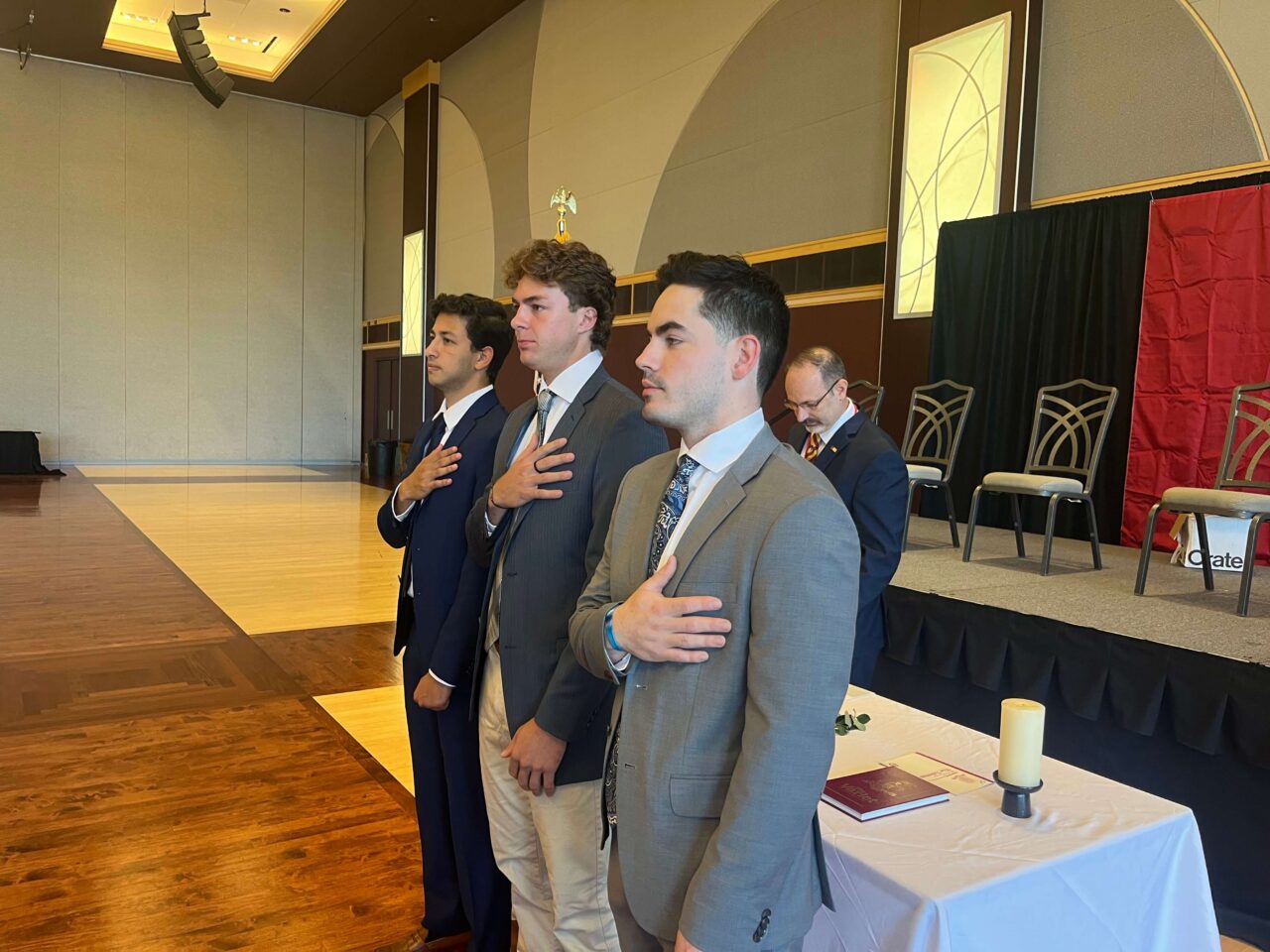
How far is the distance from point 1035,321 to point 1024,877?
16.5 feet

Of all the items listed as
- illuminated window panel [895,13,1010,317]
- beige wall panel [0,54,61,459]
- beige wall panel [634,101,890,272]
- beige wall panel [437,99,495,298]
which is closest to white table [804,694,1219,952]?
illuminated window panel [895,13,1010,317]

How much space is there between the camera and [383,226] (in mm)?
15781

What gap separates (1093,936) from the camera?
1339 millimetres

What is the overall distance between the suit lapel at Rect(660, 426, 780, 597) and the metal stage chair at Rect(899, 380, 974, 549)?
3.91m

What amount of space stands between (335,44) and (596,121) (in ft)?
16.9

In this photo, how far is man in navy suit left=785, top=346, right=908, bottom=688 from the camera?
2980mm

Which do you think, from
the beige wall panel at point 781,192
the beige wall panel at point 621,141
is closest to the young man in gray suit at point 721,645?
the beige wall panel at point 781,192

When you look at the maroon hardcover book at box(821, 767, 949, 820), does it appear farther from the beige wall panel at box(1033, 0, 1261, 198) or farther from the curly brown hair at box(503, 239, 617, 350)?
the beige wall panel at box(1033, 0, 1261, 198)

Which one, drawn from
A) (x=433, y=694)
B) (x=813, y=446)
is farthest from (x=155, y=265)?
(x=433, y=694)

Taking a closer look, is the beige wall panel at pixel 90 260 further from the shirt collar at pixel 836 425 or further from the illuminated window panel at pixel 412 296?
the shirt collar at pixel 836 425

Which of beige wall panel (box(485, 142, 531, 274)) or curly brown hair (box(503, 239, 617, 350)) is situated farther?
beige wall panel (box(485, 142, 531, 274))

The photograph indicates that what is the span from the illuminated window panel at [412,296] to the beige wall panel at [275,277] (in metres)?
2.42

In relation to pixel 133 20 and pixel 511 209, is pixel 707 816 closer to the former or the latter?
pixel 511 209

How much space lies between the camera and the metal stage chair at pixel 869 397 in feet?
19.2
